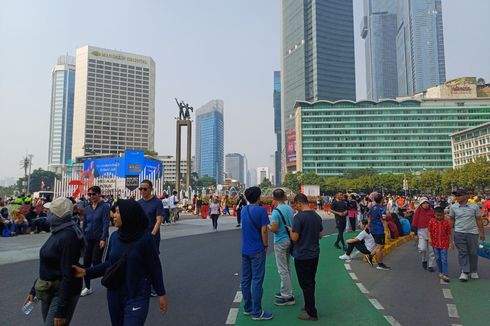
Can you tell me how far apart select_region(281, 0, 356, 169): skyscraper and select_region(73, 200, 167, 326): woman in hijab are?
150862mm

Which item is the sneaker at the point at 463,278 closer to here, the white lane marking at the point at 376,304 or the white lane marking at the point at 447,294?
the white lane marking at the point at 447,294

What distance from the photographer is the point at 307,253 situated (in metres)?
4.92

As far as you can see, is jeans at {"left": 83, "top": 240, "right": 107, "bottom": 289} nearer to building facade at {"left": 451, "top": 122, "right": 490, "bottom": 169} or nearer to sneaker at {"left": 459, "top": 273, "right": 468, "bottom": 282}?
sneaker at {"left": 459, "top": 273, "right": 468, "bottom": 282}

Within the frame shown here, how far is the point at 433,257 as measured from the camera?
8203 millimetres

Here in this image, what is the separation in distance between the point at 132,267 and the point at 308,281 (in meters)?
2.83

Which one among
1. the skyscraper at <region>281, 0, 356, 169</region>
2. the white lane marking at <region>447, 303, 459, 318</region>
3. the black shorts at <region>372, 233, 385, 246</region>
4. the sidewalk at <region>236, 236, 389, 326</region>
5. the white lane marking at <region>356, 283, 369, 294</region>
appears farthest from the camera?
the skyscraper at <region>281, 0, 356, 169</region>

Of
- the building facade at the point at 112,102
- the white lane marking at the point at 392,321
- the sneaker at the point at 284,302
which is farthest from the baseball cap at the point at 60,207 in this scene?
the building facade at the point at 112,102

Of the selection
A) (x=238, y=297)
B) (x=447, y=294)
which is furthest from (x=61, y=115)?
(x=447, y=294)

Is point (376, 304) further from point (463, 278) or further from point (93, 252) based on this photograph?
point (93, 252)

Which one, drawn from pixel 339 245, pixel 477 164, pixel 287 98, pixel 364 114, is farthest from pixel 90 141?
pixel 339 245

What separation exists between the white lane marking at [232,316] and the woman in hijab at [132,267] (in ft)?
6.56

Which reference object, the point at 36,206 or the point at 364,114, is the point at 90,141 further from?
the point at 36,206

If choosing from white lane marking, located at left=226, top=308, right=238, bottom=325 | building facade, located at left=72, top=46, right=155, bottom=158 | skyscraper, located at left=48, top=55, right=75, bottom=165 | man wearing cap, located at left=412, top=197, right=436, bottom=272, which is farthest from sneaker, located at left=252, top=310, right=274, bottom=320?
skyscraper, located at left=48, top=55, right=75, bottom=165

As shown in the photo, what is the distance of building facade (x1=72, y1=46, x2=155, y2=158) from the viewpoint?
144000 millimetres
